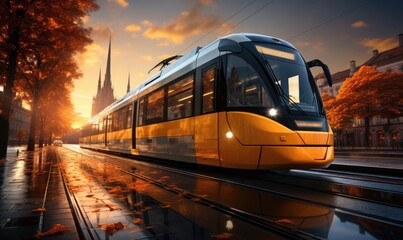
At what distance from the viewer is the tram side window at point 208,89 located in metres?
7.79

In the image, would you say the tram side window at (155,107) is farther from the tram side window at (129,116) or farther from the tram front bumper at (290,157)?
the tram front bumper at (290,157)

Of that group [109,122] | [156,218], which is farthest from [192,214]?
[109,122]

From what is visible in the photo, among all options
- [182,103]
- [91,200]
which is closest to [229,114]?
[182,103]

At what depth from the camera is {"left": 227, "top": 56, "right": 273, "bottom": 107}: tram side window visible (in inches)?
266

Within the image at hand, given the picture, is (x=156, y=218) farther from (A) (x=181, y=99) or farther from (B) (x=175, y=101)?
(B) (x=175, y=101)

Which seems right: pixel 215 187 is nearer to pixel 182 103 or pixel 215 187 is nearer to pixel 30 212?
pixel 30 212

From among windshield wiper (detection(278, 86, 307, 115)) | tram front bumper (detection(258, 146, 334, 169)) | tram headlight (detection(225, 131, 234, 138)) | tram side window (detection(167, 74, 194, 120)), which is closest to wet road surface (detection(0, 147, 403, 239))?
tram front bumper (detection(258, 146, 334, 169))

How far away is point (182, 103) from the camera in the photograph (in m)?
9.43

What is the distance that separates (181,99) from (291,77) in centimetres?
371

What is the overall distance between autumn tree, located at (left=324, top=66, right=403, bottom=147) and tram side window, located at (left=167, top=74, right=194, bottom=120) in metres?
31.3

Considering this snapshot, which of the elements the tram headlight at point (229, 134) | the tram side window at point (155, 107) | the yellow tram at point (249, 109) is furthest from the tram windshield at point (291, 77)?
the tram side window at point (155, 107)

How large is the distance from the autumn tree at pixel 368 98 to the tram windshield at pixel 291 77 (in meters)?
31.1

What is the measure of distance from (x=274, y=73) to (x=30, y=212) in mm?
5721

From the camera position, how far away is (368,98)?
3412cm
